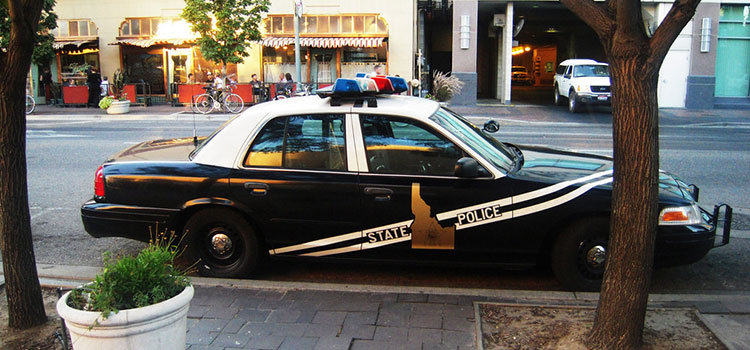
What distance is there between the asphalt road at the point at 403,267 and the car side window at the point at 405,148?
105 centimetres

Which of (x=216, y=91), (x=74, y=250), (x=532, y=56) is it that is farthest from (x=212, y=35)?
(x=532, y=56)

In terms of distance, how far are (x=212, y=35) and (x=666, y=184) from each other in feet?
70.8

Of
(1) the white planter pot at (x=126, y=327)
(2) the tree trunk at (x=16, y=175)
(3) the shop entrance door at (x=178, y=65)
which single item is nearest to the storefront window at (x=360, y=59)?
(3) the shop entrance door at (x=178, y=65)

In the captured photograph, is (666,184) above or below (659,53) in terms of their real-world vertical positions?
below

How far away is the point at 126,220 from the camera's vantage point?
5484 mm

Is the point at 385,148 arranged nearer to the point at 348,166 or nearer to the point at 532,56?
the point at 348,166

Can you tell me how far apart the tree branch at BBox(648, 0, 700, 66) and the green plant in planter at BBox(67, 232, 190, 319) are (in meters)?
2.99

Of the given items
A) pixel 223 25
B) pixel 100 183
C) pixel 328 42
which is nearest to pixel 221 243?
pixel 100 183

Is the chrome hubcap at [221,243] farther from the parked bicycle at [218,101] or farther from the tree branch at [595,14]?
the parked bicycle at [218,101]

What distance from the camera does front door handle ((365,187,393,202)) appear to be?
16.6 ft

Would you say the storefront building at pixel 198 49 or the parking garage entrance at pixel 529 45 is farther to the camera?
the parking garage entrance at pixel 529 45

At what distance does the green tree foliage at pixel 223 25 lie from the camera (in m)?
23.3

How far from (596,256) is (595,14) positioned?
2.11 m

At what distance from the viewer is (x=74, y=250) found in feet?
21.5
